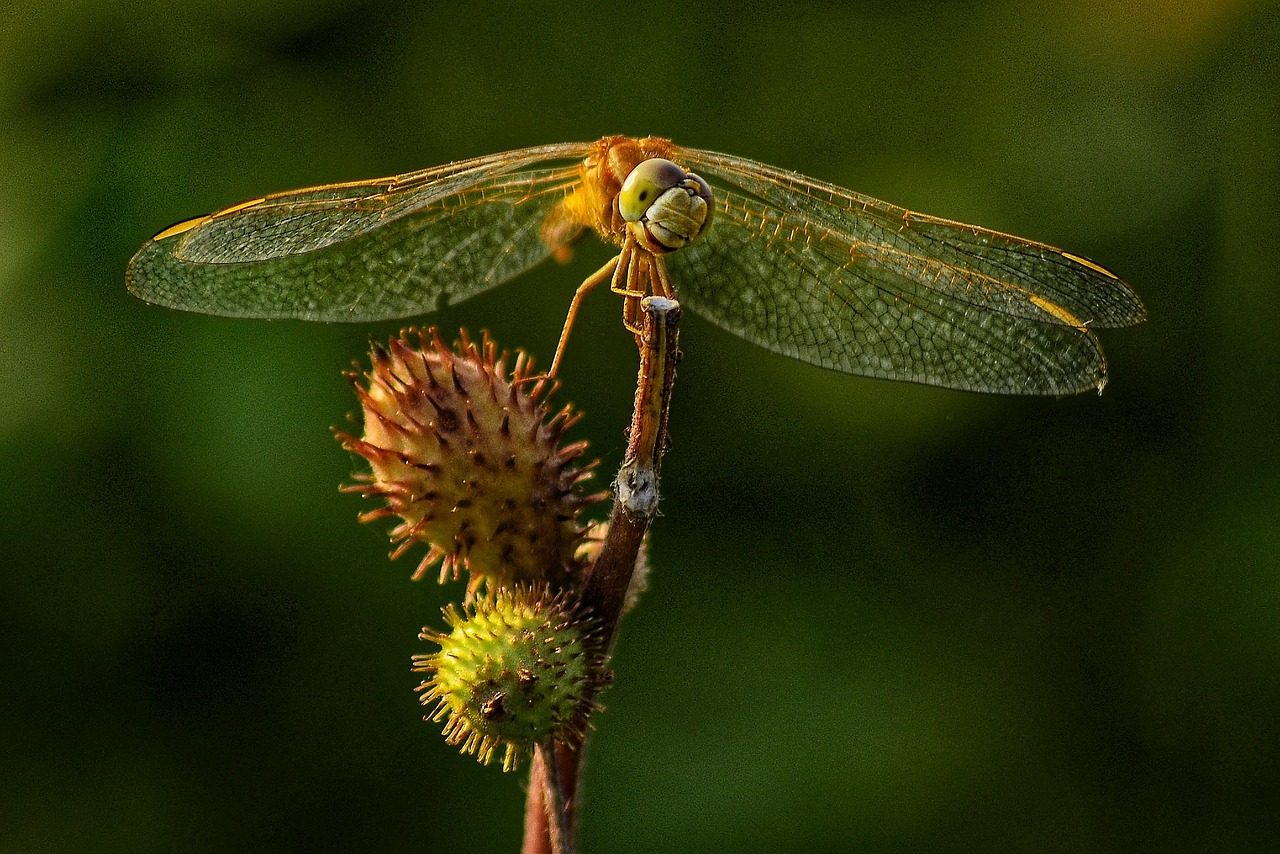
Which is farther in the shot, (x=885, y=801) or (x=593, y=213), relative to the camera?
(x=885, y=801)

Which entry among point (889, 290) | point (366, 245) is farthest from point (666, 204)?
point (366, 245)

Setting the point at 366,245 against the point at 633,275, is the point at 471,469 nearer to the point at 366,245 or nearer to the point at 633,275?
the point at 633,275

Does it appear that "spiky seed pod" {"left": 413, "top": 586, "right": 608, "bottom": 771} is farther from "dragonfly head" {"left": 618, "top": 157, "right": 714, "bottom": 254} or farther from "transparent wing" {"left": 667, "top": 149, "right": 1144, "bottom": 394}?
"transparent wing" {"left": 667, "top": 149, "right": 1144, "bottom": 394}

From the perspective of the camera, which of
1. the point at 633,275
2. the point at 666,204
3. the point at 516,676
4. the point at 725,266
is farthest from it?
the point at 725,266

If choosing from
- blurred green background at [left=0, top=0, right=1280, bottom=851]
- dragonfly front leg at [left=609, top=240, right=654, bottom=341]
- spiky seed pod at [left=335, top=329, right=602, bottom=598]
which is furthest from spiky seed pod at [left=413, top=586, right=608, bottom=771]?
blurred green background at [left=0, top=0, right=1280, bottom=851]

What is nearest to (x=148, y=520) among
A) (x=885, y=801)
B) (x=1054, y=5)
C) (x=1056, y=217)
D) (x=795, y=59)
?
(x=885, y=801)

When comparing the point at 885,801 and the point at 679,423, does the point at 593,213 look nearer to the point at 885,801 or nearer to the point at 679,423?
the point at 679,423

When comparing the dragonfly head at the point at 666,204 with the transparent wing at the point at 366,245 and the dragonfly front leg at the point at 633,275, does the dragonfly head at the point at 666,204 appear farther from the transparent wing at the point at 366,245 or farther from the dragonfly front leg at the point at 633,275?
the transparent wing at the point at 366,245

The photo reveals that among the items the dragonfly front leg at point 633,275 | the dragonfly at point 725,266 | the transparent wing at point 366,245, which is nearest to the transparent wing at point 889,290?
the dragonfly at point 725,266
